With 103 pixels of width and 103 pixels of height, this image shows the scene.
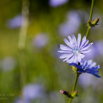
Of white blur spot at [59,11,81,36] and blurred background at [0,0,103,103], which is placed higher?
white blur spot at [59,11,81,36]

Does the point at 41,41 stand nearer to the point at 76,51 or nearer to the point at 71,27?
the point at 71,27

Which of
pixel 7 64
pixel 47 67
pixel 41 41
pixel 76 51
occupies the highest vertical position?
pixel 41 41

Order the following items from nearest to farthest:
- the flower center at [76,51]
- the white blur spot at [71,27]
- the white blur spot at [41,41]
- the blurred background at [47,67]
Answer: the flower center at [76,51], the blurred background at [47,67], the white blur spot at [71,27], the white blur spot at [41,41]

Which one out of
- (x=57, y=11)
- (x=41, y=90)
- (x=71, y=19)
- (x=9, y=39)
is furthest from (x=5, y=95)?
(x=57, y=11)

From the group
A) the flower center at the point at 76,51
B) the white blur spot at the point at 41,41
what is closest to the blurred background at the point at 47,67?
the white blur spot at the point at 41,41

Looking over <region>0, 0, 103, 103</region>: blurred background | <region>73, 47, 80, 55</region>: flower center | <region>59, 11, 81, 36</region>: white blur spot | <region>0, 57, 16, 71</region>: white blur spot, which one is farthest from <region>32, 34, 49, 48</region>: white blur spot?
<region>73, 47, 80, 55</region>: flower center

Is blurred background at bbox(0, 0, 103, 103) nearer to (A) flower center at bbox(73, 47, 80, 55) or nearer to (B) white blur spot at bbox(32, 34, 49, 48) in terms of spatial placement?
(B) white blur spot at bbox(32, 34, 49, 48)

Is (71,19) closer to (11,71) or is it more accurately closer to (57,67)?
(57,67)

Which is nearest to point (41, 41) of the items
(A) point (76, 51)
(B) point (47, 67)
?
(B) point (47, 67)

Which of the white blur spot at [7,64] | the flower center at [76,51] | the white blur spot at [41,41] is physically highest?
the white blur spot at [41,41]

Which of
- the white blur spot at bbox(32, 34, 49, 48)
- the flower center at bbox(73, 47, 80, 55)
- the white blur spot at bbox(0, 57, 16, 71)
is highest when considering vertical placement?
the white blur spot at bbox(32, 34, 49, 48)

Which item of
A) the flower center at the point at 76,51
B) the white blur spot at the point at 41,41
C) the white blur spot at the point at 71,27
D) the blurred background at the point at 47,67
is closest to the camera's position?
the flower center at the point at 76,51

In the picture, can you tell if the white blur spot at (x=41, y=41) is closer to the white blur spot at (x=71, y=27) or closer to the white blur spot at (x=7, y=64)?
the white blur spot at (x=71, y=27)
